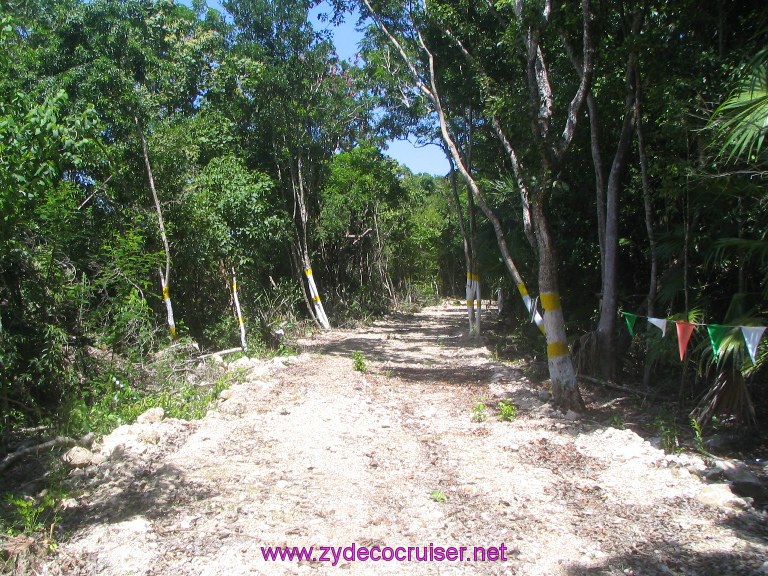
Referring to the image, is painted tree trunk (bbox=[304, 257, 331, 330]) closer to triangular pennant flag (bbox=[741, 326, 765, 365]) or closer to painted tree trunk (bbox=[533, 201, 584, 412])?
painted tree trunk (bbox=[533, 201, 584, 412])

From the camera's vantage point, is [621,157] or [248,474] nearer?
[248,474]

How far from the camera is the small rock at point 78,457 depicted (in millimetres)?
5566

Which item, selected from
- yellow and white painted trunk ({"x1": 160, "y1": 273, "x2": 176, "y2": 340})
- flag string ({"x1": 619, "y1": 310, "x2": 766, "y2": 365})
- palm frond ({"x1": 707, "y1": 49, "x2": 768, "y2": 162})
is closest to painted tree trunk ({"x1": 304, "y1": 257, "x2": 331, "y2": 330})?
yellow and white painted trunk ({"x1": 160, "y1": 273, "x2": 176, "y2": 340})

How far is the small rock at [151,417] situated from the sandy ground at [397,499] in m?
0.34

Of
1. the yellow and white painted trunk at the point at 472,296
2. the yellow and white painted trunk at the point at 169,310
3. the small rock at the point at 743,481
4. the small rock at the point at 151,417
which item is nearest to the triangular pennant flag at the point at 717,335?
the small rock at the point at 743,481

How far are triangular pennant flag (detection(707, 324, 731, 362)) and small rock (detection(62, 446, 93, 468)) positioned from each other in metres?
6.01

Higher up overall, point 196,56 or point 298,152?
point 196,56

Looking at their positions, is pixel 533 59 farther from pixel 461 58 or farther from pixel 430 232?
pixel 430 232

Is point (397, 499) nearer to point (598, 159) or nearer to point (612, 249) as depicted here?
point (612, 249)

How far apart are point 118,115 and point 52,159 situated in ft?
19.7

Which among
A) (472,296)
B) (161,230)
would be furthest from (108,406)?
(472,296)

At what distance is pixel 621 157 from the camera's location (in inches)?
305

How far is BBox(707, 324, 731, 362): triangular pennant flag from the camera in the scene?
535 cm

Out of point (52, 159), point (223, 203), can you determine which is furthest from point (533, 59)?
point (223, 203)
